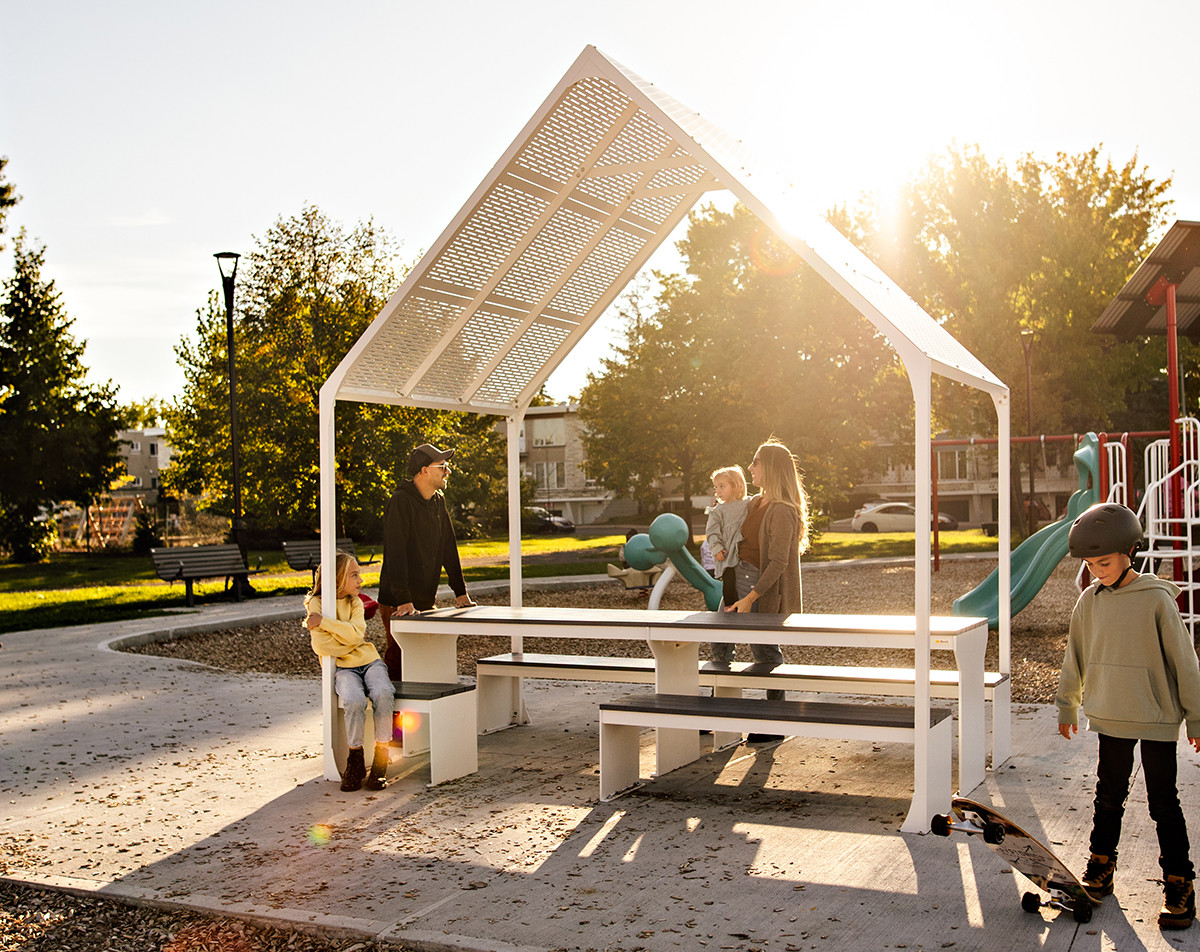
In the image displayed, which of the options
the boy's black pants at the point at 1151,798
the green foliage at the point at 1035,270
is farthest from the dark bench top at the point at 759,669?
the green foliage at the point at 1035,270

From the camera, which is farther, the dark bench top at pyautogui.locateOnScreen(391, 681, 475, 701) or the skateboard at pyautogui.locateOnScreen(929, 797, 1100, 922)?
the dark bench top at pyautogui.locateOnScreen(391, 681, 475, 701)

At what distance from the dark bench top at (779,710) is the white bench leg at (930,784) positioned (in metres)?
0.10

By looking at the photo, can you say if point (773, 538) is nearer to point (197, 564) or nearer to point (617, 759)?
point (617, 759)

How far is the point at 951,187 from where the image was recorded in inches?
1560

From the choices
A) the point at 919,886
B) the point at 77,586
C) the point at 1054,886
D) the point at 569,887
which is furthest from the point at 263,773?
the point at 77,586

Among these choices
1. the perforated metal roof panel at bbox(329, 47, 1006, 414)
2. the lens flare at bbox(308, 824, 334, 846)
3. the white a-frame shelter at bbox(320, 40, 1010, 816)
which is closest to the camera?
the lens flare at bbox(308, 824, 334, 846)

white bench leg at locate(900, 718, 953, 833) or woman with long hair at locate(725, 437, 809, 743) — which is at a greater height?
woman with long hair at locate(725, 437, 809, 743)

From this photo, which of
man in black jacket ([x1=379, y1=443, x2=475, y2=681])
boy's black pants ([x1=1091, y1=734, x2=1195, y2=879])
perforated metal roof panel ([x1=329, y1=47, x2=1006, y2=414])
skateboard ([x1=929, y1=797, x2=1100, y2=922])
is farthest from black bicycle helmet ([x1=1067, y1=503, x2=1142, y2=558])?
man in black jacket ([x1=379, y1=443, x2=475, y2=681])

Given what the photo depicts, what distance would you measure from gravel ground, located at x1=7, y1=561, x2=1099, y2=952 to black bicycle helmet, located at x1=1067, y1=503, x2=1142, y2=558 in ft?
10.5

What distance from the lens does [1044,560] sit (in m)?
13.9

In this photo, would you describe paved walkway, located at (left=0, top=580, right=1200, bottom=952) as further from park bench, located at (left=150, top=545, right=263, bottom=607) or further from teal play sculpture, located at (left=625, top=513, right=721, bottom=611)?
park bench, located at (left=150, top=545, right=263, bottom=607)

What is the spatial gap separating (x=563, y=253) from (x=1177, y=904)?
→ 5753 mm

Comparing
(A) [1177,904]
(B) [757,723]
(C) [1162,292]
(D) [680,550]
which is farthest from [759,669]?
(C) [1162,292]

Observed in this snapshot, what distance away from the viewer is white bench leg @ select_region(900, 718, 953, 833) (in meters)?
5.91
